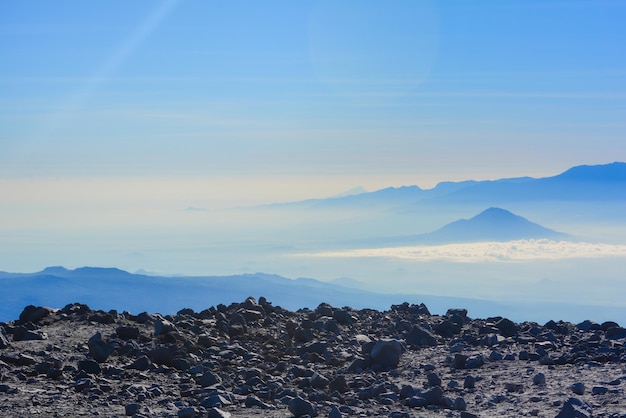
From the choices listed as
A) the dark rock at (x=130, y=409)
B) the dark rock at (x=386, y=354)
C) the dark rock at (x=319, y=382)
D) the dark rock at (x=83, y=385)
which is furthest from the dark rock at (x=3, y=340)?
the dark rock at (x=386, y=354)

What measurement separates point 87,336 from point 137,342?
157 centimetres

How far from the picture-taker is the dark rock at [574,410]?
14023 mm

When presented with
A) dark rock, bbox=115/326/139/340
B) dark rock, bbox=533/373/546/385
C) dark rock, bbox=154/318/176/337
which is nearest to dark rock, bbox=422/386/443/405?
dark rock, bbox=533/373/546/385

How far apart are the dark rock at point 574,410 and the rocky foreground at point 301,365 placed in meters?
0.04

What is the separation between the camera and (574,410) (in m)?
14.1

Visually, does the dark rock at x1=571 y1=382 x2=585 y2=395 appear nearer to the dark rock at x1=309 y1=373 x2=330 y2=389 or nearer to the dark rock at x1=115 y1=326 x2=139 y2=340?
the dark rock at x1=309 y1=373 x2=330 y2=389

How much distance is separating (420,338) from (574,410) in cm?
785

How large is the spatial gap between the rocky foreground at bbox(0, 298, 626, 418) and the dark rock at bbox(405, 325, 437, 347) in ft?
0.13

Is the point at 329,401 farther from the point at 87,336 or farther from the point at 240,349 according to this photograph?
the point at 87,336

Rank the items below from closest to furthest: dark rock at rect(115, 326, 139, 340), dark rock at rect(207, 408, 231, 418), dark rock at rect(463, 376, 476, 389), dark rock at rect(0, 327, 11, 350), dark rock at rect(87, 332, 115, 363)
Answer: dark rock at rect(207, 408, 231, 418) → dark rock at rect(463, 376, 476, 389) → dark rock at rect(87, 332, 115, 363) → dark rock at rect(0, 327, 11, 350) → dark rock at rect(115, 326, 139, 340)

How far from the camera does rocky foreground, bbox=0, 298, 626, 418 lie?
626 inches

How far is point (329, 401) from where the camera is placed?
1633cm

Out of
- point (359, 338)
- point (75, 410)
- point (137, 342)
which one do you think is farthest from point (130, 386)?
point (359, 338)

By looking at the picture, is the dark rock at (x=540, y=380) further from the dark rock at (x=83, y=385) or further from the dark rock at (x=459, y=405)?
the dark rock at (x=83, y=385)
